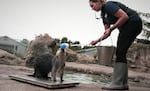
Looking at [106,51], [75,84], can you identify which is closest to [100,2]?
[75,84]

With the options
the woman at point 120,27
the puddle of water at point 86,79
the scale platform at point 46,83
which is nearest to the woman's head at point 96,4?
the woman at point 120,27

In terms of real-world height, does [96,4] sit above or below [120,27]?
above

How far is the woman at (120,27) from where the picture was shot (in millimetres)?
3623

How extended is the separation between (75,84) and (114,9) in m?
1.06

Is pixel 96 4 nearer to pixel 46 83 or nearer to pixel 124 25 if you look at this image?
pixel 124 25

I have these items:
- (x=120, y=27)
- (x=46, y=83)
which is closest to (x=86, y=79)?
(x=120, y=27)

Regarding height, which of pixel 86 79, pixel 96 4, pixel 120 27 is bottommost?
pixel 86 79

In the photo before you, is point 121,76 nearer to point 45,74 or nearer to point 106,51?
point 45,74

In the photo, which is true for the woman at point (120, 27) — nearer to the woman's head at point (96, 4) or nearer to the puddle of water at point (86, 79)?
the woman's head at point (96, 4)

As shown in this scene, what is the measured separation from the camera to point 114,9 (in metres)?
3.57

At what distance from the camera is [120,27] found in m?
3.76

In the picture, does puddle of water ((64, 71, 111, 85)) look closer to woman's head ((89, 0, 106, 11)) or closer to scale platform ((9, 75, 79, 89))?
scale platform ((9, 75, 79, 89))

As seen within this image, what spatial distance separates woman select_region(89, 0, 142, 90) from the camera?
3.62 meters

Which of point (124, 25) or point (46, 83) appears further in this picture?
point (124, 25)
